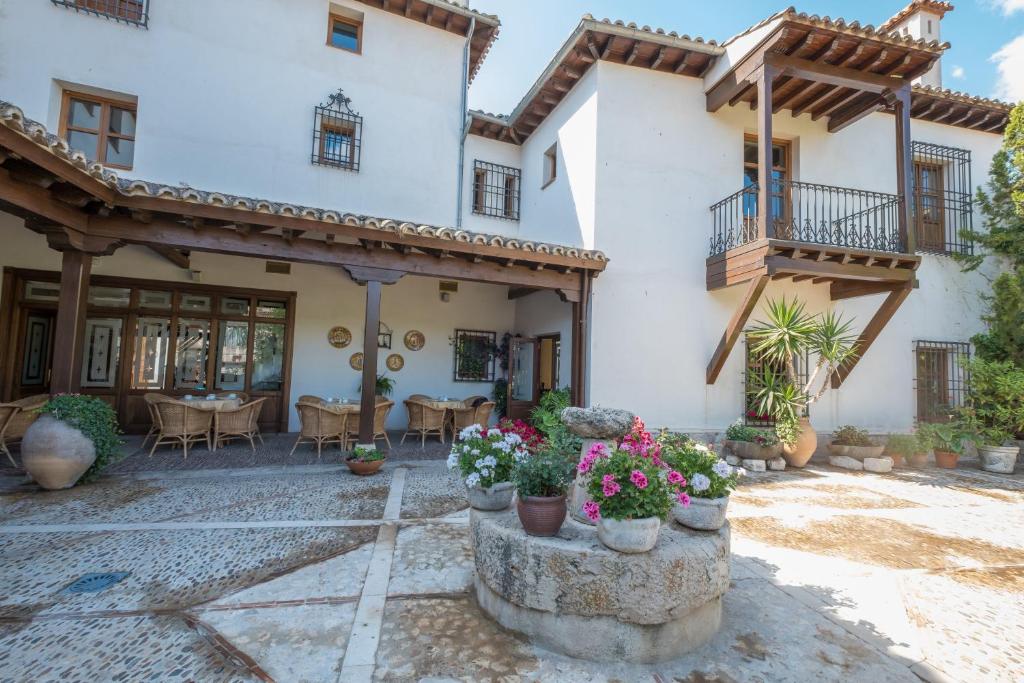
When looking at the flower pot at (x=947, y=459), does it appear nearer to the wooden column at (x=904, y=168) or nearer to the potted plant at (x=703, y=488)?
the wooden column at (x=904, y=168)

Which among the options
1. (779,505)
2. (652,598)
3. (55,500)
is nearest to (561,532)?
(652,598)

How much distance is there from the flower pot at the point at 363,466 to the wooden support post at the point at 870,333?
7.78m

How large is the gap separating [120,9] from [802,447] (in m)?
12.9

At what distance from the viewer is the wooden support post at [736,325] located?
6566 mm

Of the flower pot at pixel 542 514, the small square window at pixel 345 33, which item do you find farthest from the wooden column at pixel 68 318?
the small square window at pixel 345 33

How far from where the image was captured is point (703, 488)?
2.66 metres

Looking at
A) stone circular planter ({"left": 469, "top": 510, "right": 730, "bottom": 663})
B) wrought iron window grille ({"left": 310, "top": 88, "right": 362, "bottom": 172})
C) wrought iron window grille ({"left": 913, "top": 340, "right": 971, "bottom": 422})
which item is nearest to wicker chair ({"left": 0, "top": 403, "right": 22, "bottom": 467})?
wrought iron window grille ({"left": 310, "top": 88, "right": 362, "bottom": 172})

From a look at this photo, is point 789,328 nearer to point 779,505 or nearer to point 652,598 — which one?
point 779,505

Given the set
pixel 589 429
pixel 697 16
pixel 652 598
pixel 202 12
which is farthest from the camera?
pixel 697 16

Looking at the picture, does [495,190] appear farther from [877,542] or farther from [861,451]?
[877,542]

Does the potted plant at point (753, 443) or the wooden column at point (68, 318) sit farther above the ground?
the wooden column at point (68, 318)

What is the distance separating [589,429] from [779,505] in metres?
3.65

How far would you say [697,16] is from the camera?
8281 mm

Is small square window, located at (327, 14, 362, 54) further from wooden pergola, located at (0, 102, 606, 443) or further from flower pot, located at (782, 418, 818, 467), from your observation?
flower pot, located at (782, 418, 818, 467)
